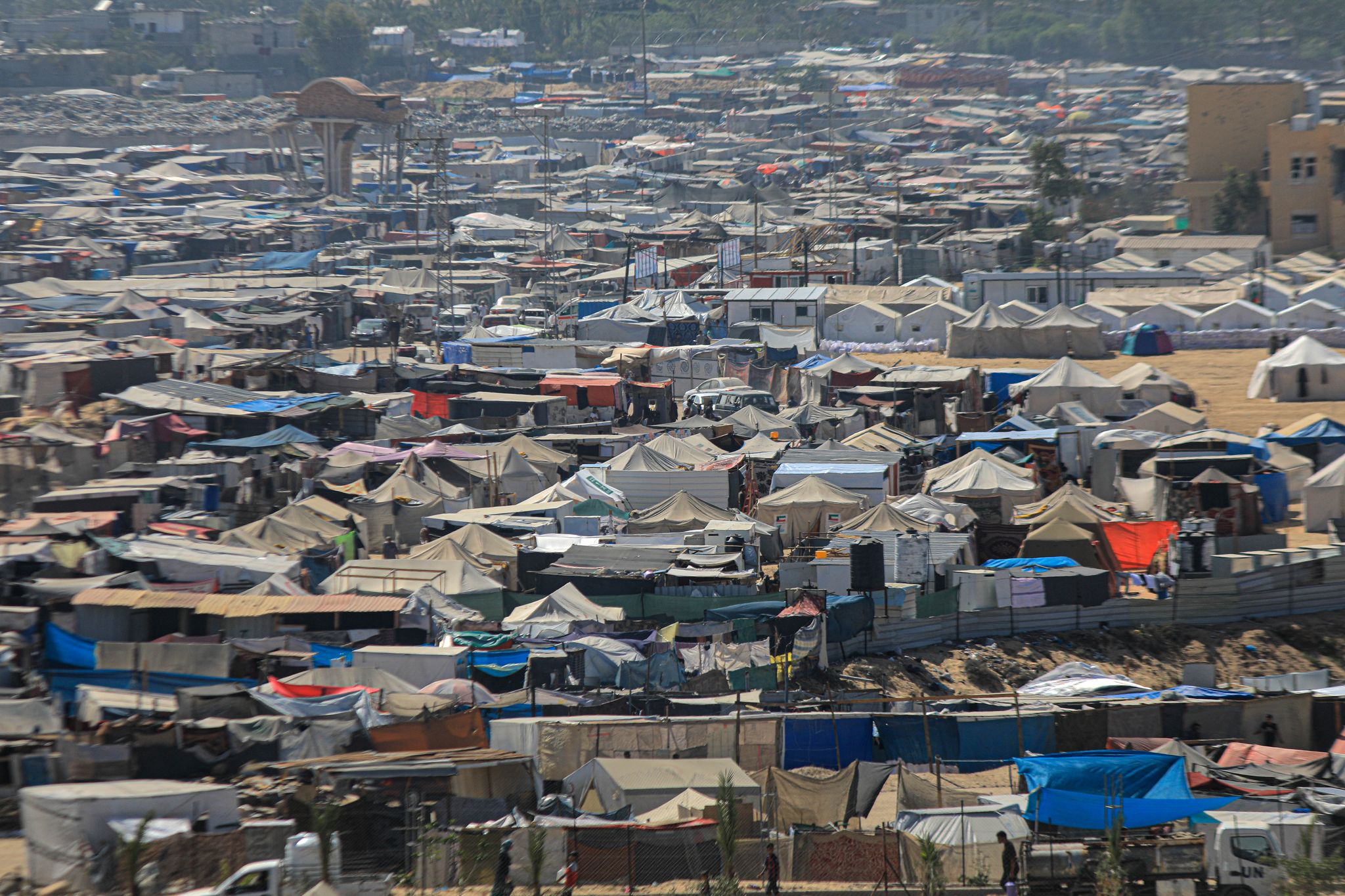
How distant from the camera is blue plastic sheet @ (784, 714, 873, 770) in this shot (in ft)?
49.1

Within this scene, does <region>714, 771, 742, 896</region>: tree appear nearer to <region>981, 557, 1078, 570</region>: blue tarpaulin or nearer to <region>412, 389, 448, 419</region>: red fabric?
<region>981, 557, 1078, 570</region>: blue tarpaulin

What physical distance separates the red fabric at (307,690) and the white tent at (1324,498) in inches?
574

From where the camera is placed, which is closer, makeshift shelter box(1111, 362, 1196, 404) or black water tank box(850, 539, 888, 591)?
black water tank box(850, 539, 888, 591)

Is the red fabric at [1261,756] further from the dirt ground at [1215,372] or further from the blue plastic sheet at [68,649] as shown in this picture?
the dirt ground at [1215,372]

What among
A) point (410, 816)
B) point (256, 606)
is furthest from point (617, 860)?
point (256, 606)

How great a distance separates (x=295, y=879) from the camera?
11195 mm

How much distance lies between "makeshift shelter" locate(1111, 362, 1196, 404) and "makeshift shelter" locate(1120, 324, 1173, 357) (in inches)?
325

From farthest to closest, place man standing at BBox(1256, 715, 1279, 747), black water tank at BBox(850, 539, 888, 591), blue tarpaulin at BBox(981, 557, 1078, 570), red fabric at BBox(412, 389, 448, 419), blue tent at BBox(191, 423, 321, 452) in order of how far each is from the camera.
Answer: red fabric at BBox(412, 389, 448, 419) < blue tent at BBox(191, 423, 321, 452) < blue tarpaulin at BBox(981, 557, 1078, 570) < black water tank at BBox(850, 539, 888, 591) < man standing at BBox(1256, 715, 1279, 747)

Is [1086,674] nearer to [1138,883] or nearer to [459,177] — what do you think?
[1138,883]

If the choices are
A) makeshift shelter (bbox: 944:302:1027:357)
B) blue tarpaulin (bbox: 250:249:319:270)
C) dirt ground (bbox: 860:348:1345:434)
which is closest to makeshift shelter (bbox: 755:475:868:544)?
dirt ground (bbox: 860:348:1345:434)

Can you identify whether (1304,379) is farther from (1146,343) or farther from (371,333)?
(371,333)

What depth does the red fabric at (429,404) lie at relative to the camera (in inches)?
1236

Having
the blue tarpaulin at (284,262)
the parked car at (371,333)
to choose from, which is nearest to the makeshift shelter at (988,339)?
the parked car at (371,333)

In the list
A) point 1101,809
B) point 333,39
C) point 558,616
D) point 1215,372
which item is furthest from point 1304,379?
point 333,39
